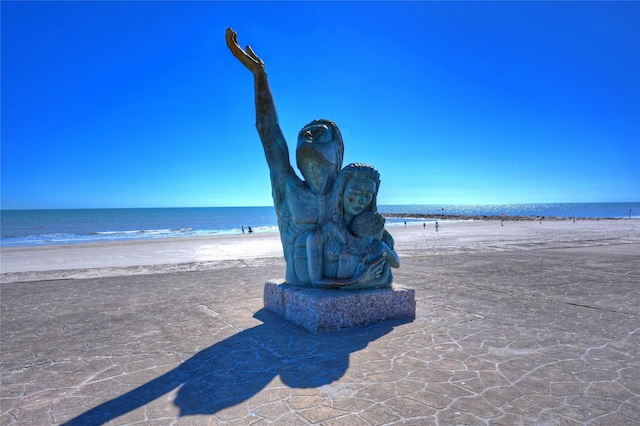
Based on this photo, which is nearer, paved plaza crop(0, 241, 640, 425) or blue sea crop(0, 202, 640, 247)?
paved plaza crop(0, 241, 640, 425)

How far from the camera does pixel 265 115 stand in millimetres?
5195

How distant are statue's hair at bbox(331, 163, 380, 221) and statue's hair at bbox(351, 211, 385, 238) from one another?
21 centimetres

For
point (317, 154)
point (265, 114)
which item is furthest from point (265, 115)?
point (317, 154)

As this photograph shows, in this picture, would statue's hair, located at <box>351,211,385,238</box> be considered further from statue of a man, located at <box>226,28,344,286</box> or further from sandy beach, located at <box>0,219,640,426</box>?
sandy beach, located at <box>0,219,640,426</box>

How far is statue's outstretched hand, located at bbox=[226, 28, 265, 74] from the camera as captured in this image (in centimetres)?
Result: 501

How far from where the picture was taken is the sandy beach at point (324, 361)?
2672 millimetres

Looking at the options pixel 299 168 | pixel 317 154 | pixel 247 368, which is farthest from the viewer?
pixel 299 168

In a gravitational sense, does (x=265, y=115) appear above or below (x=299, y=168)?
above

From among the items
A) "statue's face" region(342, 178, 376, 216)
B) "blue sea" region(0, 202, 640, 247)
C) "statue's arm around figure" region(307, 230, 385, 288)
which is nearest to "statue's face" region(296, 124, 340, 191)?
"statue's face" region(342, 178, 376, 216)

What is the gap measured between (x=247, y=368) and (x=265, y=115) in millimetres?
3206

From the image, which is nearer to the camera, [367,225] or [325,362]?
[325,362]

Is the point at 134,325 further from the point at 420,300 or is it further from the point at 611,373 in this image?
the point at 611,373

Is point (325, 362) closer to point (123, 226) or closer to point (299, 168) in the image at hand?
point (299, 168)

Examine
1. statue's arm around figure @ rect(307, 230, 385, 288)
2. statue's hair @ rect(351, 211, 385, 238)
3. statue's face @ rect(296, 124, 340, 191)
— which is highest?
statue's face @ rect(296, 124, 340, 191)
